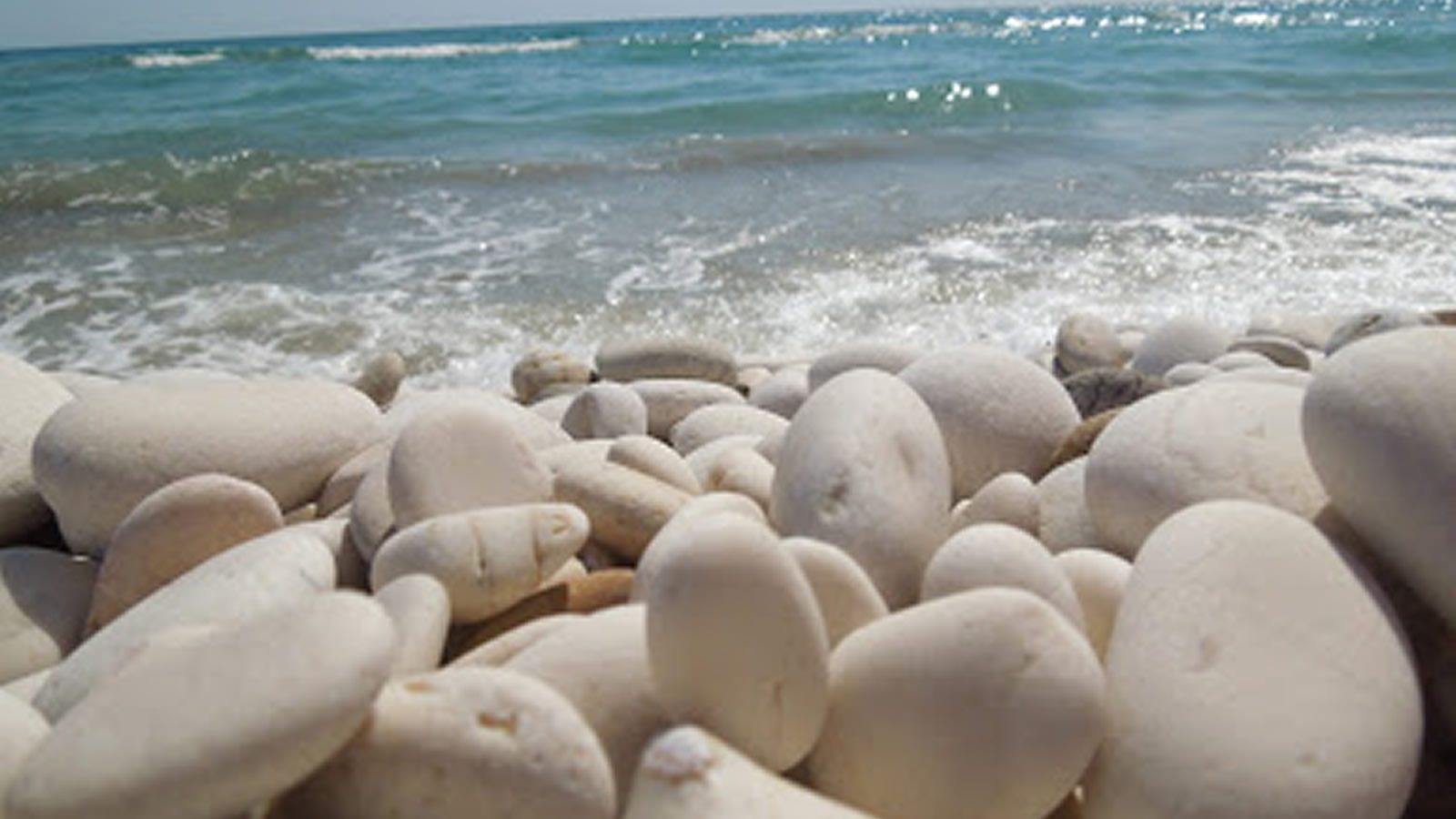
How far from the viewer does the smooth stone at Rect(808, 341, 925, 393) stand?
8.60ft

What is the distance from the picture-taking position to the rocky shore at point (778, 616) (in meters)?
1.01

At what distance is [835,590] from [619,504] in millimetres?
470

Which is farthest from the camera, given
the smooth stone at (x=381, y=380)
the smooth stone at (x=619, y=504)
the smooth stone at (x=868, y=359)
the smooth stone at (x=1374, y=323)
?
the smooth stone at (x=381, y=380)

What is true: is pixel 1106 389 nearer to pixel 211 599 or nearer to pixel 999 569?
pixel 999 569

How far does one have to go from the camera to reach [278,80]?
694 inches

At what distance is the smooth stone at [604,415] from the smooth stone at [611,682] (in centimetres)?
133

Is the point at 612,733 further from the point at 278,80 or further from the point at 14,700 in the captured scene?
the point at 278,80

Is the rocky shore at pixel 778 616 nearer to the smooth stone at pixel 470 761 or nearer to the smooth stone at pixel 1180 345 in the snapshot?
the smooth stone at pixel 470 761

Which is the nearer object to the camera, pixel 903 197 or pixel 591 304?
pixel 591 304

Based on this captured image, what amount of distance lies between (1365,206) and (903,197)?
109 inches

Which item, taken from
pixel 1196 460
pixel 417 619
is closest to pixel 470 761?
pixel 417 619

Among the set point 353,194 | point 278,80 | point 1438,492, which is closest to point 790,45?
point 278,80

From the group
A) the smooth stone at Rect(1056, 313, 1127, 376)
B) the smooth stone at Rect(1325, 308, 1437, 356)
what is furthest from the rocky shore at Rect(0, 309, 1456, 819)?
the smooth stone at Rect(1056, 313, 1127, 376)

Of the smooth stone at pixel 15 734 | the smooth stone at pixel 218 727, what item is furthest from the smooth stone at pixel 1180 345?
the smooth stone at pixel 15 734
